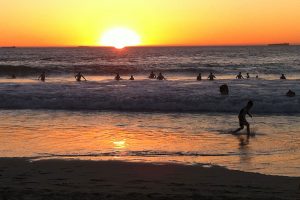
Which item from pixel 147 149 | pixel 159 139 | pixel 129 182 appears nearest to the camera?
pixel 129 182

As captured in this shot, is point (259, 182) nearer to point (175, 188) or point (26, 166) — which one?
point (175, 188)

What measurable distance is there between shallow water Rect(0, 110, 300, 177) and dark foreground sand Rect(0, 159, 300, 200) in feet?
2.63

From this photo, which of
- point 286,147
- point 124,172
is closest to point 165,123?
point 286,147

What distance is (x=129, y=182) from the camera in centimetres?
898

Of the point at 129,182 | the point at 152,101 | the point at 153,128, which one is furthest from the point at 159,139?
the point at 152,101

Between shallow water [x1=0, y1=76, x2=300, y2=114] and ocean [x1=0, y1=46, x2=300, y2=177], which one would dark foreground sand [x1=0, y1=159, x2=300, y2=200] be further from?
shallow water [x1=0, y1=76, x2=300, y2=114]

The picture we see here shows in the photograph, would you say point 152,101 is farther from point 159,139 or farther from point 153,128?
point 159,139

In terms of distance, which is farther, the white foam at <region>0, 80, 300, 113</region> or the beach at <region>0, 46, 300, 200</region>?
the white foam at <region>0, 80, 300, 113</region>

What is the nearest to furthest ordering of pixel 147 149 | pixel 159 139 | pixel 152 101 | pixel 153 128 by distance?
pixel 147 149 → pixel 159 139 → pixel 153 128 → pixel 152 101

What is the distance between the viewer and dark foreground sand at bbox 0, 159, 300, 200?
7895 mm

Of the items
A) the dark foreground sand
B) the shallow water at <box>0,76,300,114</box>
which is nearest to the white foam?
the shallow water at <box>0,76,300,114</box>

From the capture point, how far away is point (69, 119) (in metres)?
18.7

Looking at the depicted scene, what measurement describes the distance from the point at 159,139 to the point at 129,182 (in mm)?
4950

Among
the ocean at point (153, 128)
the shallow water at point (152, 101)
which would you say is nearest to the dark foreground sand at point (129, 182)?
the ocean at point (153, 128)
